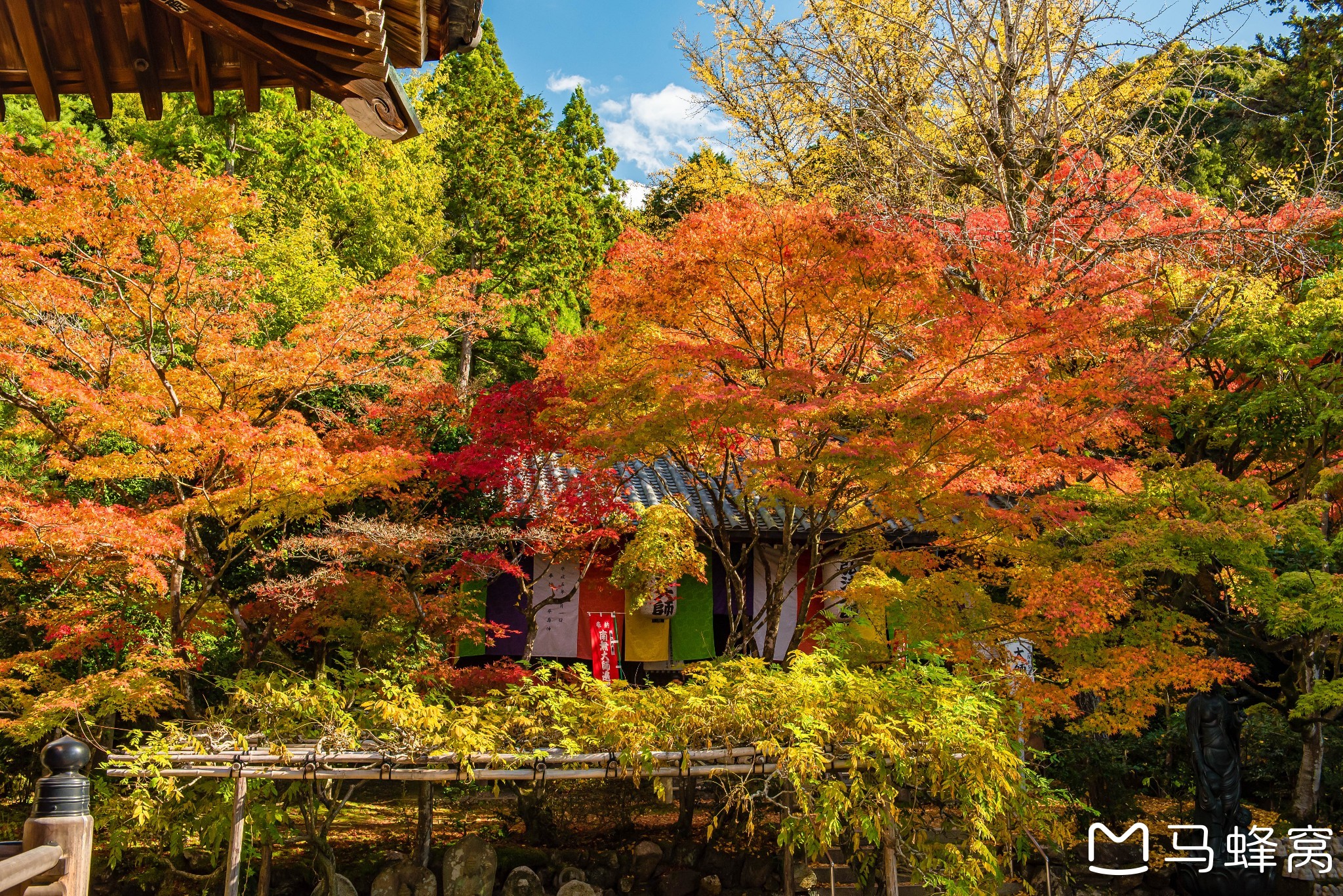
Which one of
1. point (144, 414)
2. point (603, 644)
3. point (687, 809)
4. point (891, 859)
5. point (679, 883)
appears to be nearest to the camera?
point (891, 859)

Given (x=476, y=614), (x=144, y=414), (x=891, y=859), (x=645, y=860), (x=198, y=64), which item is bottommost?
(x=645, y=860)

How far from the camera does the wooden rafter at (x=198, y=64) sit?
2.58 metres

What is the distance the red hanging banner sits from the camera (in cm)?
1236

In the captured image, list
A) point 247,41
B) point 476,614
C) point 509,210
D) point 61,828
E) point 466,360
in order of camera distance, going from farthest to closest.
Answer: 1. point 509,210
2. point 466,360
3. point 476,614
4. point 61,828
5. point 247,41

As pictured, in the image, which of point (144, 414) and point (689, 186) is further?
point (689, 186)

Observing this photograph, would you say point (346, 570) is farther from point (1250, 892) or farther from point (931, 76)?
point (931, 76)

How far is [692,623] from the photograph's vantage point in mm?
13266

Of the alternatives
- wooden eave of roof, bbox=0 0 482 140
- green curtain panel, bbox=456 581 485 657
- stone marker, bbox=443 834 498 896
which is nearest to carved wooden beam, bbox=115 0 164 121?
wooden eave of roof, bbox=0 0 482 140

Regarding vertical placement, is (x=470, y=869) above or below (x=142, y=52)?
below

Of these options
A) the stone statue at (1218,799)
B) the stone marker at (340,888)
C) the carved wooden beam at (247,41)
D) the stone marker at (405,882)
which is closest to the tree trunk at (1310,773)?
the stone statue at (1218,799)

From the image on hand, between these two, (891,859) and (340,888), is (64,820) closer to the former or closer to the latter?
(340,888)

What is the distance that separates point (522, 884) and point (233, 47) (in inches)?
291

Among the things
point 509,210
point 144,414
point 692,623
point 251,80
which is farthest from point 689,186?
point 251,80

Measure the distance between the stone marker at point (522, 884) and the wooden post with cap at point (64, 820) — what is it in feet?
16.2
